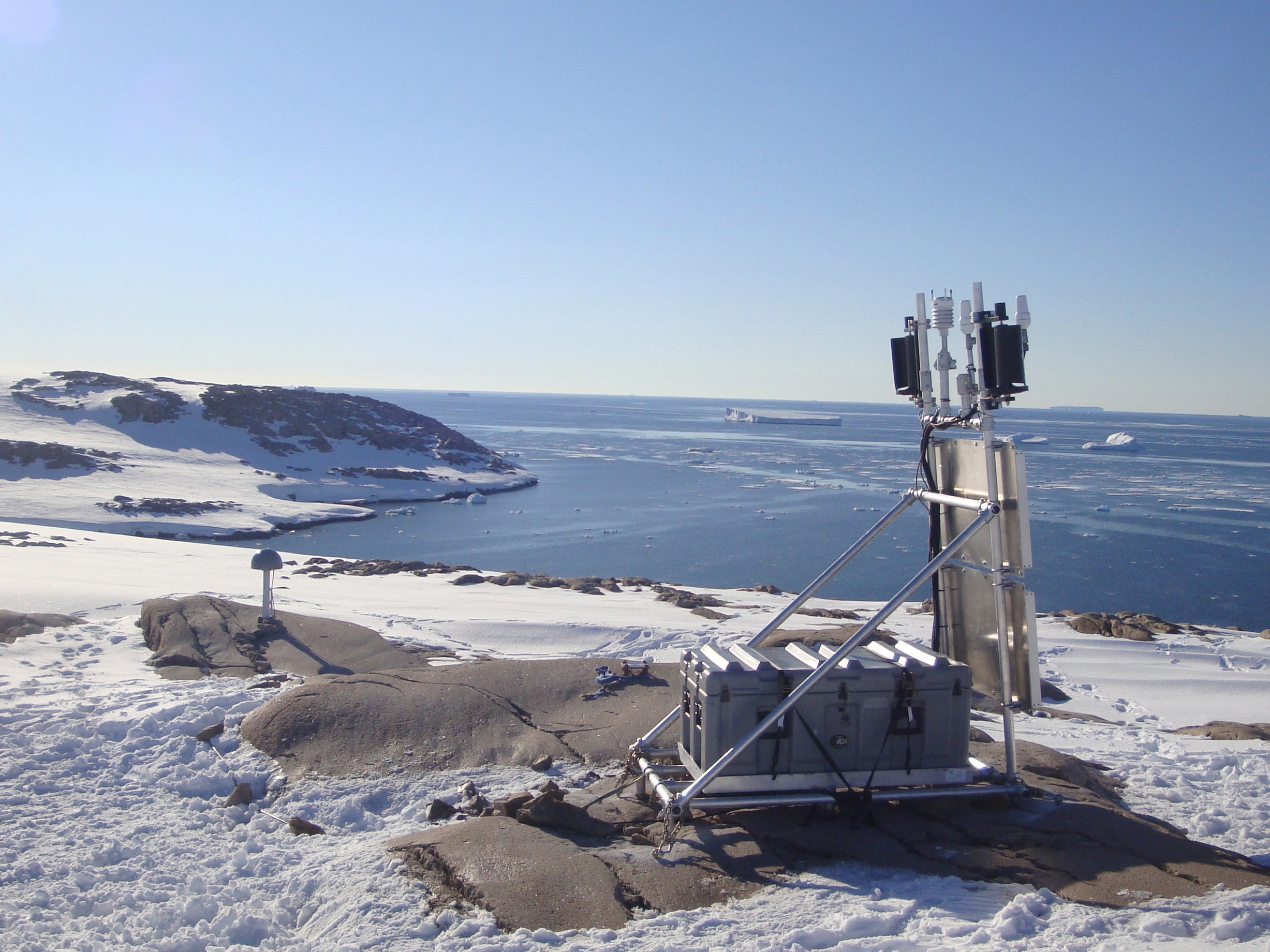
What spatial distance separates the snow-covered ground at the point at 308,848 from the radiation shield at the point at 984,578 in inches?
51.5

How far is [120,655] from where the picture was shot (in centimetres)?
917

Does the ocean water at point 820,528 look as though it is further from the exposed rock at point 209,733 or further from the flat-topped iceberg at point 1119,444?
the exposed rock at point 209,733

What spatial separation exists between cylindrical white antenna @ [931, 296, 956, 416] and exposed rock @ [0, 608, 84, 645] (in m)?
9.15

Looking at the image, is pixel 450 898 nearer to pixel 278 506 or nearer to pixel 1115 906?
pixel 1115 906

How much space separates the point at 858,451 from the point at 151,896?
280 feet

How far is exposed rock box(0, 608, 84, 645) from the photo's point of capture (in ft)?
30.4

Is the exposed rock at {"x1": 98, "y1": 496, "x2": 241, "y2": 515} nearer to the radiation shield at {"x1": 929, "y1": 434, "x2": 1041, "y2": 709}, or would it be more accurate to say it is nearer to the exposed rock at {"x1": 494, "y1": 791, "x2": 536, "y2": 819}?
the exposed rock at {"x1": 494, "y1": 791, "x2": 536, "y2": 819}

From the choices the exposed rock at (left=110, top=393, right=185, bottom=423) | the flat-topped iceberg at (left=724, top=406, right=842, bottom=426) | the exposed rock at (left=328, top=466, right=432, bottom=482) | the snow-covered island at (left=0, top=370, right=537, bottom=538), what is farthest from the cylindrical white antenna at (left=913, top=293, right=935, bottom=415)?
the flat-topped iceberg at (left=724, top=406, right=842, bottom=426)

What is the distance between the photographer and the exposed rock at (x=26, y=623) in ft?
30.4

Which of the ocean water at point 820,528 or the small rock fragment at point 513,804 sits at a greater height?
the small rock fragment at point 513,804

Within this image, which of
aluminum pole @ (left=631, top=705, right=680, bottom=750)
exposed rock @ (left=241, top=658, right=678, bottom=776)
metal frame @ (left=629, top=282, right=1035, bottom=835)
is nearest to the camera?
metal frame @ (left=629, top=282, right=1035, bottom=835)

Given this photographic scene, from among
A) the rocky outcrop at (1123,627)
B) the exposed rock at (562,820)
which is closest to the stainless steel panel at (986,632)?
the exposed rock at (562,820)

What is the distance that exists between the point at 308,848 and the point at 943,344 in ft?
16.3

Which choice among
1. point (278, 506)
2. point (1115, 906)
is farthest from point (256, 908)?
point (278, 506)
